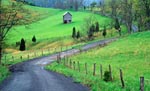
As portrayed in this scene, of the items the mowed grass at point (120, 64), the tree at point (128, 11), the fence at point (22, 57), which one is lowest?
the fence at point (22, 57)

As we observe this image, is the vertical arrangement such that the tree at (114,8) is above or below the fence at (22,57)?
above

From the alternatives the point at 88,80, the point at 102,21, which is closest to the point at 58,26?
the point at 102,21

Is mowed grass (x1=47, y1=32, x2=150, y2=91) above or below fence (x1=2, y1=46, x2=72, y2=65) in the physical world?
above

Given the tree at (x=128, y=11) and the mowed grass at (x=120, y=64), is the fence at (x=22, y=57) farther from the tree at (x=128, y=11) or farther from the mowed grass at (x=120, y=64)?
the tree at (x=128, y=11)

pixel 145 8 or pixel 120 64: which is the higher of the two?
pixel 145 8

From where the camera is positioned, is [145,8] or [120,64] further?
[145,8]

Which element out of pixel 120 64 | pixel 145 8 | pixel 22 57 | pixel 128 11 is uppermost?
pixel 145 8

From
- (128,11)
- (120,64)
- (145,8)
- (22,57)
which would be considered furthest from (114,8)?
(120,64)

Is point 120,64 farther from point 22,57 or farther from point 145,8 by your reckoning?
point 145,8

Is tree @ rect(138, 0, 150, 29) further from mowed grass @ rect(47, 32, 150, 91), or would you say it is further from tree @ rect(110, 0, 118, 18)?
tree @ rect(110, 0, 118, 18)

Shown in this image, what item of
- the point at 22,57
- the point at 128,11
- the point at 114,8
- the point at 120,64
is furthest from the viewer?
the point at 114,8

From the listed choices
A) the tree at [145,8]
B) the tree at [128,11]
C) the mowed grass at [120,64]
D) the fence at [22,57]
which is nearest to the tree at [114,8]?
the tree at [128,11]

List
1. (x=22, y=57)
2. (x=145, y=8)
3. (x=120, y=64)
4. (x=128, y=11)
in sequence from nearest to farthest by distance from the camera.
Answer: (x=120, y=64)
(x=22, y=57)
(x=145, y=8)
(x=128, y=11)

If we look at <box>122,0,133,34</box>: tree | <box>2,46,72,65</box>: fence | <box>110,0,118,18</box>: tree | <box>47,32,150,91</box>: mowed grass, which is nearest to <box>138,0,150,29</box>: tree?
<box>122,0,133,34</box>: tree
